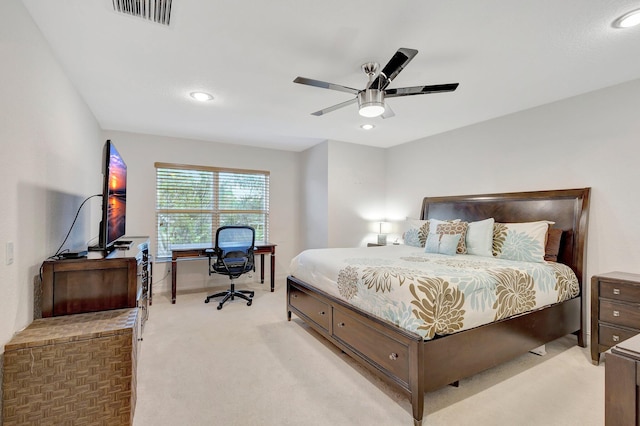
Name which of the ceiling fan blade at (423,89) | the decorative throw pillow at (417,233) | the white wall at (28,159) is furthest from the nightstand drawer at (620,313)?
the white wall at (28,159)

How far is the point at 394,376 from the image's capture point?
6.31ft

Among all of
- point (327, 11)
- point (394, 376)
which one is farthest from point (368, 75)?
point (394, 376)

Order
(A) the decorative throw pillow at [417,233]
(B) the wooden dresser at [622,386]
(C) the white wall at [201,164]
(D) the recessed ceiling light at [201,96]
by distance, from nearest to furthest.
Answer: (B) the wooden dresser at [622,386] < (D) the recessed ceiling light at [201,96] < (A) the decorative throw pillow at [417,233] < (C) the white wall at [201,164]

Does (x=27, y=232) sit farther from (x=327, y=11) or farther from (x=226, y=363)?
(x=327, y=11)

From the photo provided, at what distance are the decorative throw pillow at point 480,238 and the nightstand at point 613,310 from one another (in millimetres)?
877

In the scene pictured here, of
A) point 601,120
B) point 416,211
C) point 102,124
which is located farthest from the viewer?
point 416,211

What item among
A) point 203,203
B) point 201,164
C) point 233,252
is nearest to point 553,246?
point 233,252

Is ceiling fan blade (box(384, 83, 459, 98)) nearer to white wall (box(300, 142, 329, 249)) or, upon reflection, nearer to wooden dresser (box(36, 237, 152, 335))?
wooden dresser (box(36, 237, 152, 335))

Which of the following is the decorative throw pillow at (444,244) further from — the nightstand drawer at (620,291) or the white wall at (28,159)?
the white wall at (28,159)

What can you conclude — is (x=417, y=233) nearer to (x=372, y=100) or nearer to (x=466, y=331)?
(x=466, y=331)

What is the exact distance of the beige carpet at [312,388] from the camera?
182 centimetres

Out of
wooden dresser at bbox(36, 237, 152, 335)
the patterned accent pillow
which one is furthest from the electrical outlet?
the patterned accent pillow

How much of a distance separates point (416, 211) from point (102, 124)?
4.67m

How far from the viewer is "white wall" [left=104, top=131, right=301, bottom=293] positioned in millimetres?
4426
